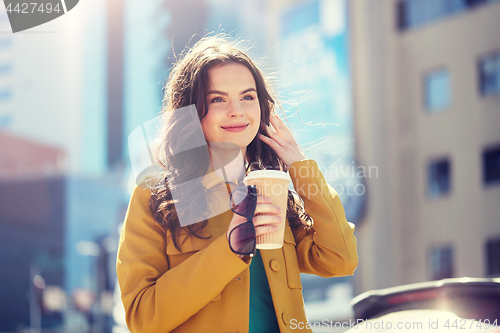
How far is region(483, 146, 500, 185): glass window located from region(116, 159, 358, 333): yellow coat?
14.2 m

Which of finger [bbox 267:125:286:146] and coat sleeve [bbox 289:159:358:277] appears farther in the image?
finger [bbox 267:125:286:146]

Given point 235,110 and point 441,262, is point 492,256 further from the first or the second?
point 235,110

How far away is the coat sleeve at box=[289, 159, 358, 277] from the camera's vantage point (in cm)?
183

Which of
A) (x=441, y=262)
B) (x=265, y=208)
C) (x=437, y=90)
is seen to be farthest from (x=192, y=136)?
(x=437, y=90)

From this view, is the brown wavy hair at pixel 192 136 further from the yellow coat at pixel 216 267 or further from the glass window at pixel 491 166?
the glass window at pixel 491 166

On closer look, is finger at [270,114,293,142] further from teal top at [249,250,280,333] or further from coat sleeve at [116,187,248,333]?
coat sleeve at [116,187,248,333]

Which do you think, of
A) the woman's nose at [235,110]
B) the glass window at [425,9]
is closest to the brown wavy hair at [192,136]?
the woman's nose at [235,110]

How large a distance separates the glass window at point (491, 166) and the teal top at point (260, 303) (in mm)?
14443

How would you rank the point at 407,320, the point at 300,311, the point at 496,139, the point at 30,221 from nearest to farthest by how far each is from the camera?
1. the point at 300,311
2. the point at 407,320
3. the point at 496,139
4. the point at 30,221

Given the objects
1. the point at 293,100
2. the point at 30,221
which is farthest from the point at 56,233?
the point at 293,100

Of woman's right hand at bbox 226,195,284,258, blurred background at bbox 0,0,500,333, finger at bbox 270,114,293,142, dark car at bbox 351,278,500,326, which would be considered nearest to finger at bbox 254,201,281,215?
woman's right hand at bbox 226,195,284,258

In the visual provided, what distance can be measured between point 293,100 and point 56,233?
3283 centimetres

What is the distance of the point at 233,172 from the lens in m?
1.96

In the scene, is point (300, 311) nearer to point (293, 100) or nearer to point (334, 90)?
point (293, 100)
